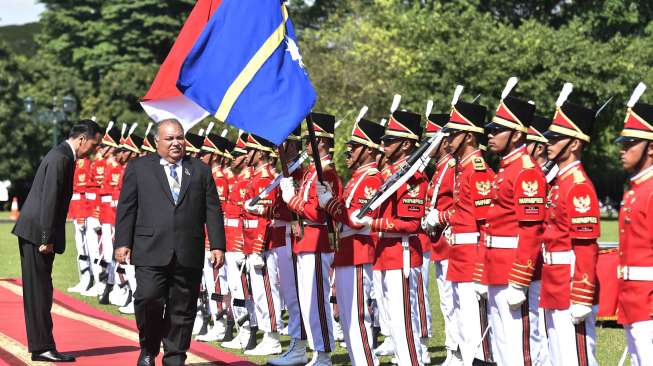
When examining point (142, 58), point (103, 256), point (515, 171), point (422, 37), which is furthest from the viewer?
point (142, 58)

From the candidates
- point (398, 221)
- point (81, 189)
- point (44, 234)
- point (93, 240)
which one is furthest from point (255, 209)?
point (81, 189)

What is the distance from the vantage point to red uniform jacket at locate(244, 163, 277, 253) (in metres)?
12.5

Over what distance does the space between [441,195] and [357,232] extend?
1.84m

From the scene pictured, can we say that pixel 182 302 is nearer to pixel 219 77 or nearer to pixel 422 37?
pixel 219 77

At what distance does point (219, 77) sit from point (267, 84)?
0.42m

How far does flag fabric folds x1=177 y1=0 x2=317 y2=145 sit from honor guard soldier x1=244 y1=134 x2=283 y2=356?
97.1 inches

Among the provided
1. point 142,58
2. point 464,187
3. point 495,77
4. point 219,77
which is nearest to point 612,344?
point 464,187

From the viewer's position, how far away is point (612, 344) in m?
12.6

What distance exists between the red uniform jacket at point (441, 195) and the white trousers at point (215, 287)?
295 centimetres

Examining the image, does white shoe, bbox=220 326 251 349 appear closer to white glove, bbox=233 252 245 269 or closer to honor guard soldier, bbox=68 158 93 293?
white glove, bbox=233 252 245 269

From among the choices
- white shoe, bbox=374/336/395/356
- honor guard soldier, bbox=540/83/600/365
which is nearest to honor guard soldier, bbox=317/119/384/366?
white shoe, bbox=374/336/395/356

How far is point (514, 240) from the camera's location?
9117mm

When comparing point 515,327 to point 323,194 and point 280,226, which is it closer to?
point 323,194

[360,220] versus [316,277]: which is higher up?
[360,220]
